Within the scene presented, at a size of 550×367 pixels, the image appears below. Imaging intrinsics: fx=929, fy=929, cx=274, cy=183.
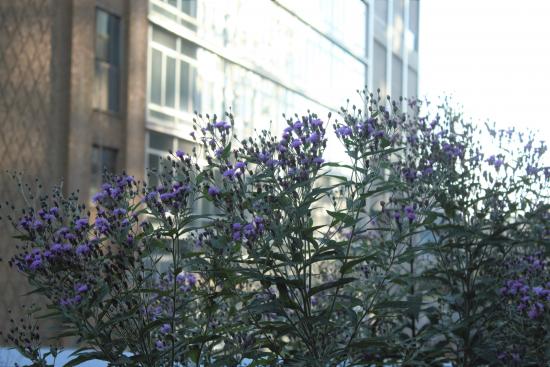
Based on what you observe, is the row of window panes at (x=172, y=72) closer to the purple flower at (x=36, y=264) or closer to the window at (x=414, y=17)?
the purple flower at (x=36, y=264)

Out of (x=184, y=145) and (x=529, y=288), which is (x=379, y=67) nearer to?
(x=184, y=145)

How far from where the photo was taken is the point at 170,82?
13.5 m

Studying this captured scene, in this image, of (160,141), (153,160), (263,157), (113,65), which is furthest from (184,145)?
(263,157)

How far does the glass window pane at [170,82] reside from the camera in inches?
529

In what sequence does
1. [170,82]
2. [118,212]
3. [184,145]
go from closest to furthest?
[118,212], [170,82], [184,145]

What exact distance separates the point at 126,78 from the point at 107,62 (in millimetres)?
345

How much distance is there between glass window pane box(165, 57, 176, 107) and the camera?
13438 mm

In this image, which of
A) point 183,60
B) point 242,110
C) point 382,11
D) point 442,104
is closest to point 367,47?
point 382,11

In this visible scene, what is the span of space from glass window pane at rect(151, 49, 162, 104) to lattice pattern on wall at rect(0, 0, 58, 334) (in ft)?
6.46

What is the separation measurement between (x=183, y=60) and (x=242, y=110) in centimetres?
221

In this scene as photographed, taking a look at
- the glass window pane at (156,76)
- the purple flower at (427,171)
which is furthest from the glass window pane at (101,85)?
the purple flower at (427,171)

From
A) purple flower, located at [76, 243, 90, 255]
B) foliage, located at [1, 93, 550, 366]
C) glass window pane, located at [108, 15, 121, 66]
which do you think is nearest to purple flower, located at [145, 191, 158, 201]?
foliage, located at [1, 93, 550, 366]

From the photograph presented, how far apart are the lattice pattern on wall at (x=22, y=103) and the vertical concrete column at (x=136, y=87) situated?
1.35 meters

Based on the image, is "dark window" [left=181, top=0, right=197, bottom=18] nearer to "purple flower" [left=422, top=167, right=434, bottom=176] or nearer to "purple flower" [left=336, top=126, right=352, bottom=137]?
"purple flower" [left=422, top=167, right=434, bottom=176]
